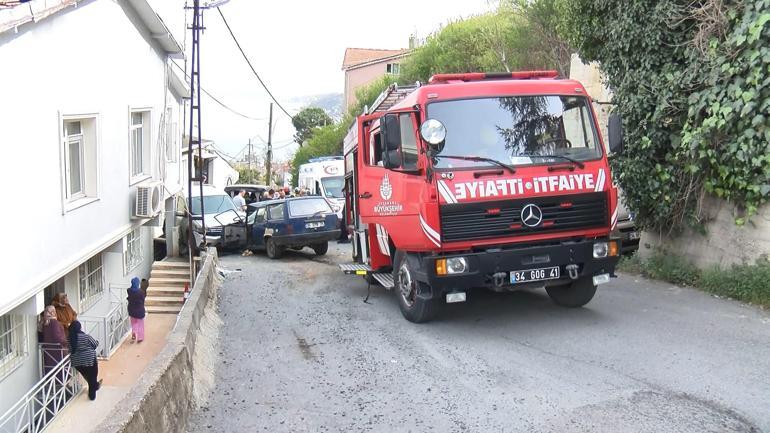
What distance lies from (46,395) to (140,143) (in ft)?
24.8

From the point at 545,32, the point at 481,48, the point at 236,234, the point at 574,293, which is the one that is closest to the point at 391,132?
the point at 574,293

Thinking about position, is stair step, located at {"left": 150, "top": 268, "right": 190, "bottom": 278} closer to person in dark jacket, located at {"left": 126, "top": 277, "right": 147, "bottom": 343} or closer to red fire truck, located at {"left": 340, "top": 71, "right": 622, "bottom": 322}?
person in dark jacket, located at {"left": 126, "top": 277, "right": 147, "bottom": 343}

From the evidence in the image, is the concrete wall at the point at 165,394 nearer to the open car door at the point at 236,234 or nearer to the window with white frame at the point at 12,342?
the window with white frame at the point at 12,342

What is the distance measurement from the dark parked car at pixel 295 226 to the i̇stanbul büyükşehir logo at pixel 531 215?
1026cm

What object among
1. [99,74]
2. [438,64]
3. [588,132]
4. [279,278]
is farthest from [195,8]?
[438,64]

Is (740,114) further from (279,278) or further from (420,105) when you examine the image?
(279,278)

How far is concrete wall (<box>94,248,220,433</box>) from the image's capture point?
402 centimetres

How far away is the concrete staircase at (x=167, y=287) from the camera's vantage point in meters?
15.6

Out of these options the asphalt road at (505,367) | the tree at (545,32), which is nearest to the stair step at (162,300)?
the asphalt road at (505,367)

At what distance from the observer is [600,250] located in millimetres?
7309

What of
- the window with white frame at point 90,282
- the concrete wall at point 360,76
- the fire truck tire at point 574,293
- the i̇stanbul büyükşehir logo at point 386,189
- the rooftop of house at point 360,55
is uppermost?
the rooftop of house at point 360,55

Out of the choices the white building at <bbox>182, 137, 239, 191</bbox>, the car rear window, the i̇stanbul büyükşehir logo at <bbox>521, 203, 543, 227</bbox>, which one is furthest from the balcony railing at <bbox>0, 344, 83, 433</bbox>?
the white building at <bbox>182, 137, 239, 191</bbox>

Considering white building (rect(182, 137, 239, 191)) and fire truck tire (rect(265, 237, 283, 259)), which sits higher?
white building (rect(182, 137, 239, 191))

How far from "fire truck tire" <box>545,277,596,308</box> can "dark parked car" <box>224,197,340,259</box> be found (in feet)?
29.9
